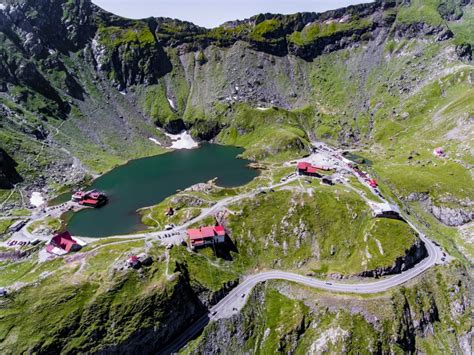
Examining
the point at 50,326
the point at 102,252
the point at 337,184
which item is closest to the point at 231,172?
the point at 337,184

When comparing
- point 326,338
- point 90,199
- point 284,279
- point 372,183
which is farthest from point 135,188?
point 372,183

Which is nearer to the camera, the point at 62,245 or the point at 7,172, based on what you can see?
the point at 62,245

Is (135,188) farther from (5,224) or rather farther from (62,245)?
(62,245)

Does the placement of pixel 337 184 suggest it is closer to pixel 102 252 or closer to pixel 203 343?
pixel 203 343

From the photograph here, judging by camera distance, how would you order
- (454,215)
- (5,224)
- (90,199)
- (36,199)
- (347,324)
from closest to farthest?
(347,324) → (5,224) → (454,215) → (90,199) → (36,199)

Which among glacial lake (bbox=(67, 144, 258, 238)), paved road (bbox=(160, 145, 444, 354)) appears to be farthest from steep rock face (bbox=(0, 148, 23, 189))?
paved road (bbox=(160, 145, 444, 354))

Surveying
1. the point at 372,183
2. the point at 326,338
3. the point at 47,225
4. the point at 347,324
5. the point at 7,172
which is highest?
the point at 7,172

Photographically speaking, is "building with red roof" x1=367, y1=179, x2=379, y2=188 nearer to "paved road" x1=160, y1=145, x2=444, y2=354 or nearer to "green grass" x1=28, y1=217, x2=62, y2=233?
"paved road" x1=160, y1=145, x2=444, y2=354
